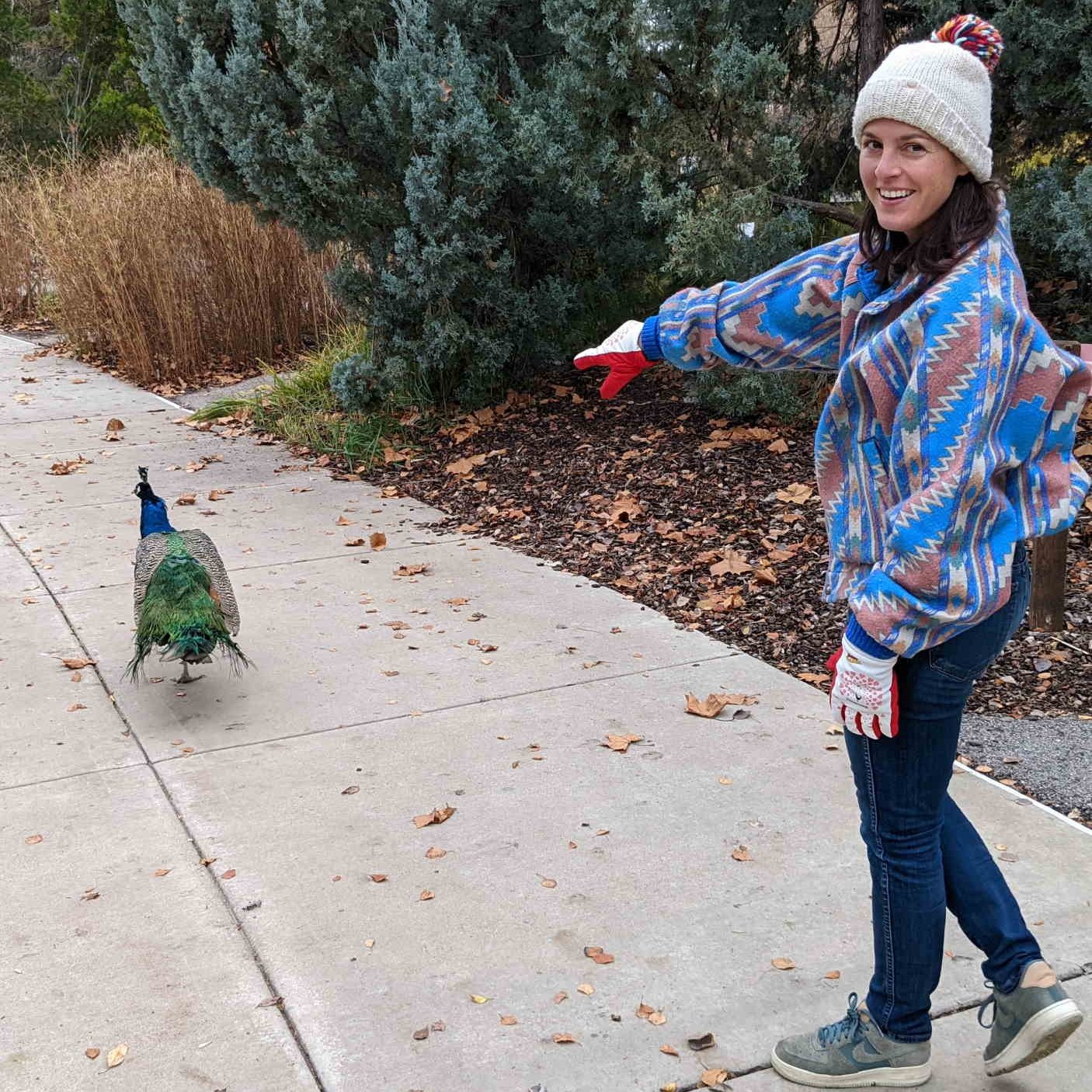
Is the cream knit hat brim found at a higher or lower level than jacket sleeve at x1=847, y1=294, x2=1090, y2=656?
higher

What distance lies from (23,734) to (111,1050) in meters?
1.94

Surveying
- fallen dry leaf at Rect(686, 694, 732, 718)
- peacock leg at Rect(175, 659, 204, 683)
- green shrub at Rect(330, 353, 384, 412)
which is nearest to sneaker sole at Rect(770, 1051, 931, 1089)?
fallen dry leaf at Rect(686, 694, 732, 718)

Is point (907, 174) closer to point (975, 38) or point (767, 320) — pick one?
point (975, 38)

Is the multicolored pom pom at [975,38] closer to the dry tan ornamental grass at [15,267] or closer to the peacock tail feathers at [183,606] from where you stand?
the peacock tail feathers at [183,606]

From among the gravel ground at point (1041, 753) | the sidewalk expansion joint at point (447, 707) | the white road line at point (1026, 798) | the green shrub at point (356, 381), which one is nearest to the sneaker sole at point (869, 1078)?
the white road line at point (1026, 798)

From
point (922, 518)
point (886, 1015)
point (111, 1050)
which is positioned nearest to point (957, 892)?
point (886, 1015)

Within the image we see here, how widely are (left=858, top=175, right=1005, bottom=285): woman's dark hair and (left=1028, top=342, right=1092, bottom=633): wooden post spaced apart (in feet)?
9.09

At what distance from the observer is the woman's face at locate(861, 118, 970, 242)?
225 centimetres

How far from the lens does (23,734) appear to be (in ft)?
15.0

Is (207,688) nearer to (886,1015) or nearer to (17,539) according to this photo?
(17,539)

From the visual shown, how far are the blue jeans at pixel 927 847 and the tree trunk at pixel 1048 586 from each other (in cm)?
247

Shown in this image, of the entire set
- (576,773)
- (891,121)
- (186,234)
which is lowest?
(576,773)

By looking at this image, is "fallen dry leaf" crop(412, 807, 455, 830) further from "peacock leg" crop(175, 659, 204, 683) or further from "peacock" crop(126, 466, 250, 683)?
"peacock leg" crop(175, 659, 204, 683)

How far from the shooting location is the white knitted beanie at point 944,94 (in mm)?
2213
